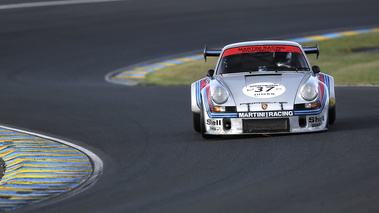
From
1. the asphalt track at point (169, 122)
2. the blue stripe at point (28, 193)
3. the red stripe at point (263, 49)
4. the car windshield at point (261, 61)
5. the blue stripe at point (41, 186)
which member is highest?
the red stripe at point (263, 49)

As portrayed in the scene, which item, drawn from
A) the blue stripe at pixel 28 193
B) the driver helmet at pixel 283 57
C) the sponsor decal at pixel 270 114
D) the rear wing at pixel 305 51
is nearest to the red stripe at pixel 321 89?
the sponsor decal at pixel 270 114

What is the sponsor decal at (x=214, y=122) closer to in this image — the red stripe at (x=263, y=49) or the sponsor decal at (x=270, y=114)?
the sponsor decal at (x=270, y=114)

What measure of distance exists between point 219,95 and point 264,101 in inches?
22.8

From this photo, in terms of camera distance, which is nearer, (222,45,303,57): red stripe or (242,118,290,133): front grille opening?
(242,118,290,133): front grille opening

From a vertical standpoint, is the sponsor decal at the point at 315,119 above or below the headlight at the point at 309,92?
below

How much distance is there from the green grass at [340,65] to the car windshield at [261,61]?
4.88 metres

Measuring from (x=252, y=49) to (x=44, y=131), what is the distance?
3.23 meters

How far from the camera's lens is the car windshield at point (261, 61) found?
970 cm

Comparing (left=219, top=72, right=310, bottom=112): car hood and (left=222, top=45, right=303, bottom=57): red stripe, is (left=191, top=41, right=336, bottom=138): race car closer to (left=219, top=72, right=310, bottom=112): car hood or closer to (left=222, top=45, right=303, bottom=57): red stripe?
(left=219, top=72, right=310, bottom=112): car hood

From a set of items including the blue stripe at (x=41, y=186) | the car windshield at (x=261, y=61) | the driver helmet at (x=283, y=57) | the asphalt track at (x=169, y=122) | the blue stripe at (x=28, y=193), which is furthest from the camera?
the driver helmet at (x=283, y=57)

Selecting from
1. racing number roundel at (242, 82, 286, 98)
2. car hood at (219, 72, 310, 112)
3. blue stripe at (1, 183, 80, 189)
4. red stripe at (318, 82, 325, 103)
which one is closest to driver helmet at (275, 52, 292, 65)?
car hood at (219, 72, 310, 112)

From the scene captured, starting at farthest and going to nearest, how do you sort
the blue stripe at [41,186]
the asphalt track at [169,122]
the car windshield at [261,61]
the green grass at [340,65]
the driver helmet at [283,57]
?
the green grass at [340,65], the driver helmet at [283,57], the car windshield at [261,61], the blue stripe at [41,186], the asphalt track at [169,122]

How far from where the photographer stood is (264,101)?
28.2 feet

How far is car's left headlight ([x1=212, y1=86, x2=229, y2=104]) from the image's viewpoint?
8.81m
